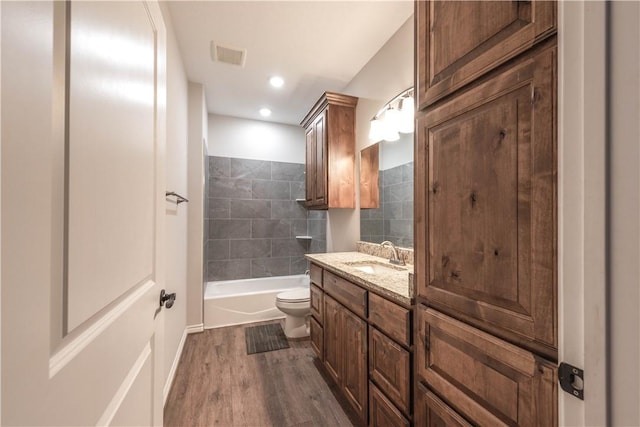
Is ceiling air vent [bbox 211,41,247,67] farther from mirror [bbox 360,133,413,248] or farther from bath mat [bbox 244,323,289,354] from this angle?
bath mat [bbox 244,323,289,354]

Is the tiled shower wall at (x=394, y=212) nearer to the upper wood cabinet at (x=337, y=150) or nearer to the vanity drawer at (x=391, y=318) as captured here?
the upper wood cabinet at (x=337, y=150)

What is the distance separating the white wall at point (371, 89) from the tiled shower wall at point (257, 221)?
2.76ft

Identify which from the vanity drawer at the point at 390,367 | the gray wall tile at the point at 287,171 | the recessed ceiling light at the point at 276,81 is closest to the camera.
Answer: the vanity drawer at the point at 390,367

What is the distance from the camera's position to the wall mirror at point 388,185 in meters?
1.92

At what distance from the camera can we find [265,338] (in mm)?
2660

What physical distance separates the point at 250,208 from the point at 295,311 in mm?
1774

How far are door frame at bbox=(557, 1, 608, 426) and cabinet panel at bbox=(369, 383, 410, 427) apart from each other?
0.72 metres

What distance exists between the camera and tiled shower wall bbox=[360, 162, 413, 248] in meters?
1.93

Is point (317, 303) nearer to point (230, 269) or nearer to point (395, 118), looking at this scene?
point (395, 118)

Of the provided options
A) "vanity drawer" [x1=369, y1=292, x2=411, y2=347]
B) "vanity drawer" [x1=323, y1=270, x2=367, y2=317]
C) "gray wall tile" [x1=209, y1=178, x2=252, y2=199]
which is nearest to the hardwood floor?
"vanity drawer" [x1=323, y1=270, x2=367, y2=317]

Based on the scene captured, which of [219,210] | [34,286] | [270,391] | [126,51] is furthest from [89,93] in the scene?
[219,210]

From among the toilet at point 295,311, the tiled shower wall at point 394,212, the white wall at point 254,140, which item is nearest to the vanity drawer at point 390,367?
the tiled shower wall at point 394,212

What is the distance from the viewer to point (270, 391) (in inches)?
72.1

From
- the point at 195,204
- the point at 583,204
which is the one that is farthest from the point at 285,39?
the point at 583,204
